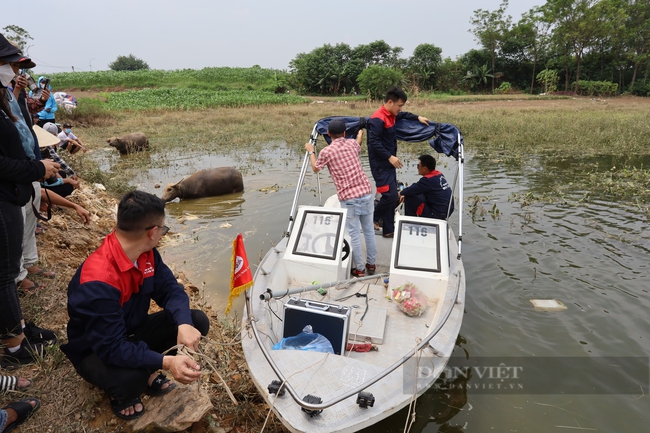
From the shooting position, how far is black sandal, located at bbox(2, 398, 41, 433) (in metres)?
2.46

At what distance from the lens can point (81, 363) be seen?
2611 millimetres

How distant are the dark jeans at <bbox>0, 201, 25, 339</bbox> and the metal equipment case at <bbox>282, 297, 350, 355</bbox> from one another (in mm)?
2052

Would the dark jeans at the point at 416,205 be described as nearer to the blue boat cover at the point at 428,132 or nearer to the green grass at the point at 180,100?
the blue boat cover at the point at 428,132

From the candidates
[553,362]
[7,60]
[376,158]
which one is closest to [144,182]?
[376,158]

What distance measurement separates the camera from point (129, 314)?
2.71m

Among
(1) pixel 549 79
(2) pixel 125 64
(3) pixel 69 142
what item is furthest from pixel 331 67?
(2) pixel 125 64

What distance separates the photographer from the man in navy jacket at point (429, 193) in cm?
582

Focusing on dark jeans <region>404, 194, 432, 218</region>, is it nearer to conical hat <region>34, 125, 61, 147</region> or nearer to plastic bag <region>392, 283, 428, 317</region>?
plastic bag <region>392, 283, 428, 317</region>

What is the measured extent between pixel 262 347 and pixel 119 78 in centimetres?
4895

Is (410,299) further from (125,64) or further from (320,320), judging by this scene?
(125,64)

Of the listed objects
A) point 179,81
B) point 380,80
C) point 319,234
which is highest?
point 179,81

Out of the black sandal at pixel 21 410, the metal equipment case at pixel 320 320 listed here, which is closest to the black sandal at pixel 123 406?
the black sandal at pixel 21 410

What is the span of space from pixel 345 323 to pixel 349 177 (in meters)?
2.11

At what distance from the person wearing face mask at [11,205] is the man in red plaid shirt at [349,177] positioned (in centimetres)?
290
